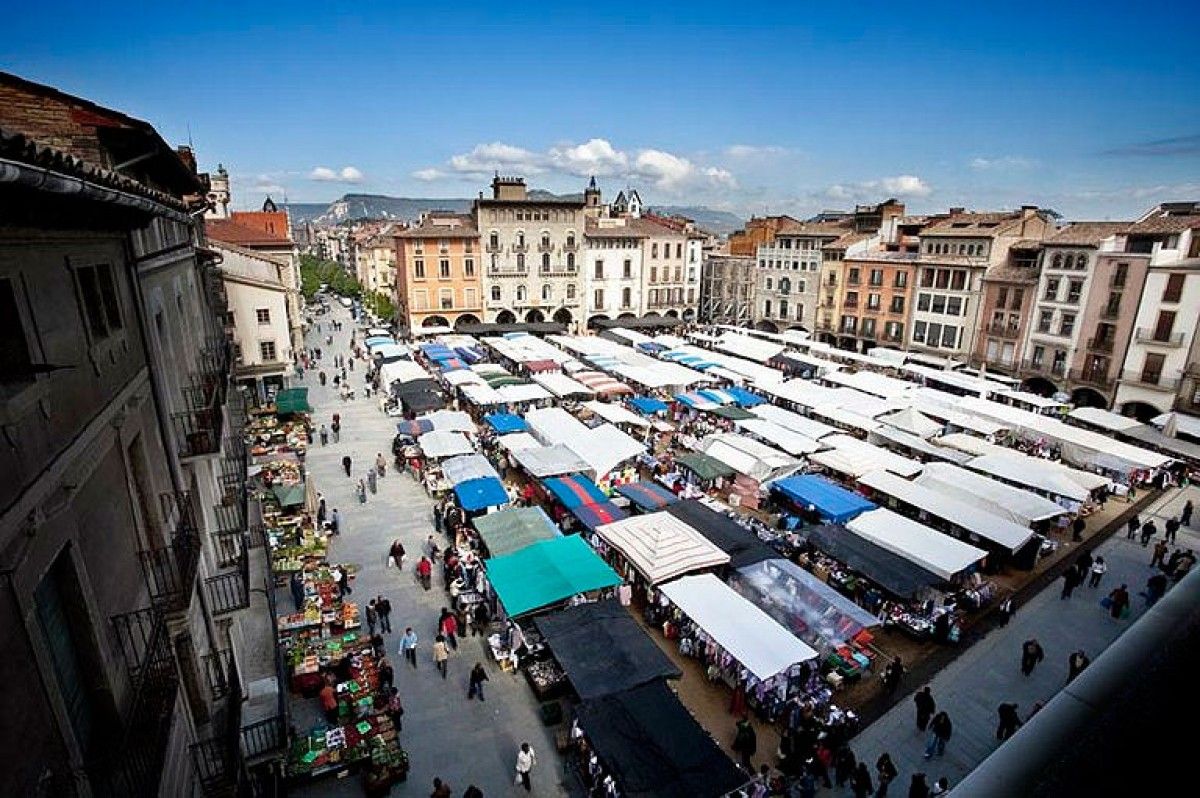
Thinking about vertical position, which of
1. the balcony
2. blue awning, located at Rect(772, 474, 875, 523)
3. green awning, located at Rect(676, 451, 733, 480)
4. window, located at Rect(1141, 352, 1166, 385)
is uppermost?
the balcony

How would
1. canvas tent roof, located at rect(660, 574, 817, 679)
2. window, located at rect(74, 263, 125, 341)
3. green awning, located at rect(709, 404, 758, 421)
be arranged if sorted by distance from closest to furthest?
window, located at rect(74, 263, 125, 341) < canvas tent roof, located at rect(660, 574, 817, 679) < green awning, located at rect(709, 404, 758, 421)

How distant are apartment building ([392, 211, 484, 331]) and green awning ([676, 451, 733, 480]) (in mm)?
34614

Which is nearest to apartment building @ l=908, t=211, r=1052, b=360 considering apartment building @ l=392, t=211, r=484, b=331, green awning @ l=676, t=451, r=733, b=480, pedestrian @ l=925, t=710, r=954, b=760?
green awning @ l=676, t=451, r=733, b=480

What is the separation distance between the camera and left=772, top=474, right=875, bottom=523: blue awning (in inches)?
816

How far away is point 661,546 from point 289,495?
13.3 meters

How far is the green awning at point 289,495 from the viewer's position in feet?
71.4

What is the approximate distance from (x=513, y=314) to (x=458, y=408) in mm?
23940

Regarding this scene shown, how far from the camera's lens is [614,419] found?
3025 cm

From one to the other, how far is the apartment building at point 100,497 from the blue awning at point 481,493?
375 inches

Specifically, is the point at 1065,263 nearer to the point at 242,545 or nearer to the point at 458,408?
the point at 458,408

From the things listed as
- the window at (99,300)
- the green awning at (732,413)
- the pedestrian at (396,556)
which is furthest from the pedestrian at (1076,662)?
the window at (99,300)

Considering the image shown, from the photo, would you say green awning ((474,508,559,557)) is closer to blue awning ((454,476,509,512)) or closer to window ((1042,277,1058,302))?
blue awning ((454,476,509,512))

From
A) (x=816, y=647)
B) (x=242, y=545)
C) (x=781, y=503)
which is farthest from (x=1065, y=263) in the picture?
(x=242, y=545)

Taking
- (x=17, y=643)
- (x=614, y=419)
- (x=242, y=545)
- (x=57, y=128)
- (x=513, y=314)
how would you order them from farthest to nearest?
(x=513, y=314) → (x=614, y=419) → (x=242, y=545) → (x=57, y=128) → (x=17, y=643)
